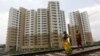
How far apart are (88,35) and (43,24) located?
106ft

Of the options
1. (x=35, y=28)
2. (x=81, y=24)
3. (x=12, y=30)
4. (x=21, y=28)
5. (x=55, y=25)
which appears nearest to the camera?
(x=55, y=25)

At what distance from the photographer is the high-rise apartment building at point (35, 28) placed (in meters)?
73.4

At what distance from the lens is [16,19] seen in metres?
83.9

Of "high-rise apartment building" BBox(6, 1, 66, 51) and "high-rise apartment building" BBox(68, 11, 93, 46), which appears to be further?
"high-rise apartment building" BBox(68, 11, 93, 46)

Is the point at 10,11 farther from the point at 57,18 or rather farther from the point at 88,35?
the point at 88,35

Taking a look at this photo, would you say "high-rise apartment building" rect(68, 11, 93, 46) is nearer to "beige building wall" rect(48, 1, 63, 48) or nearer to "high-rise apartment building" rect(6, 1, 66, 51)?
"high-rise apartment building" rect(6, 1, 66, 51)

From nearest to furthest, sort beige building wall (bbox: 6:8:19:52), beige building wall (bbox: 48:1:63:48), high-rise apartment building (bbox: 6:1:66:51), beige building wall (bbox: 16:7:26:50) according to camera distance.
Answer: beige building wall (bbox: 48:1:63:48) < high-rise apartment building (bbox: 6:1:66:51) < beige building wall (bbox: 6:8:19:52) < beige building wall (bbox: 16:7:26:50)

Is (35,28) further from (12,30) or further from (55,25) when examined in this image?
(12,30)

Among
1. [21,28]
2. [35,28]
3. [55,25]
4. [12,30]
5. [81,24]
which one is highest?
[81,24]

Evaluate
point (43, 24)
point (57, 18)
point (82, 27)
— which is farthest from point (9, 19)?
point (82, 27)

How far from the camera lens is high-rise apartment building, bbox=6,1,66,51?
2889 inches

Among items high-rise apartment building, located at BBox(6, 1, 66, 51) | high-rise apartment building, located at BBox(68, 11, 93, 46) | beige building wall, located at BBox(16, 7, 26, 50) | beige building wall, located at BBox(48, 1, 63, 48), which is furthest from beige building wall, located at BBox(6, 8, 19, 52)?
high-rise apartment building, located at BBox(68, 11, 93, 46)

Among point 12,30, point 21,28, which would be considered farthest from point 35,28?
point 12,30

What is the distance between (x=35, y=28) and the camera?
7900 cm
